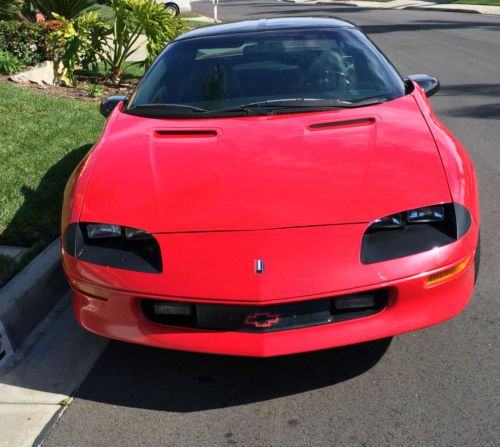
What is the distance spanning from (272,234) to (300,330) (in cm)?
42

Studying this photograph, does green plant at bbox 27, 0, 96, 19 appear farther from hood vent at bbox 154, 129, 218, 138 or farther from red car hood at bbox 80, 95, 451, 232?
hood vent at bbox 154, 129, 218, 138

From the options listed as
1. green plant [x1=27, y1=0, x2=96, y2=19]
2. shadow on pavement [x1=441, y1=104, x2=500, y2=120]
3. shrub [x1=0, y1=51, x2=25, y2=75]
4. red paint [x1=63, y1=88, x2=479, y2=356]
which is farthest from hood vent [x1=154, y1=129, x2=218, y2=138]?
green plant [x1=27, y1=0, x2=96, y2=19]

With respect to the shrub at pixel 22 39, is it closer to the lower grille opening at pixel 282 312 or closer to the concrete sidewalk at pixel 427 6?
the lower grille opening at pixel 282 312

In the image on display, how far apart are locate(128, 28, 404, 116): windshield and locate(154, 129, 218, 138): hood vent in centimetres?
29

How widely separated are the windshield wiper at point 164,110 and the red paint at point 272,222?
1.77 ft

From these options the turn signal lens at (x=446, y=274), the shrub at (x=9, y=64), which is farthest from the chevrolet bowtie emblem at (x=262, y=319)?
the shrub at (x=9, y=64)

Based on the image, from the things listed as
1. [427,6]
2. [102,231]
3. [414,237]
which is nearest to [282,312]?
[414,237]

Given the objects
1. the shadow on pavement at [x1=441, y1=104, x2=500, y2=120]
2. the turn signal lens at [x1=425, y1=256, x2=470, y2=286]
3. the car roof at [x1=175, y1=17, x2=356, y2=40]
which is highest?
the car roof at [x1=175, y1=17, x2=356, y2=40]

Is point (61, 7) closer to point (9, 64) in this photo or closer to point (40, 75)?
point (40, 75)

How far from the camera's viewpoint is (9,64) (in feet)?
33.3

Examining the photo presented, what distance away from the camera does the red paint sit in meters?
2.92

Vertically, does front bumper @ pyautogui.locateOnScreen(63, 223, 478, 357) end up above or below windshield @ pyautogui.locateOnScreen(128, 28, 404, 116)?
below

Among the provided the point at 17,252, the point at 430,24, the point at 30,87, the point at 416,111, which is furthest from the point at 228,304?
the point at 430,24

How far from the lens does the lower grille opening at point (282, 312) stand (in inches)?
115
